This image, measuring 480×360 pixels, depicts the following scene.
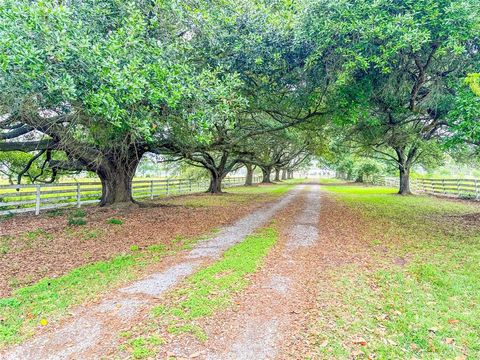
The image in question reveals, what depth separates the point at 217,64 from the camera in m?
8.13

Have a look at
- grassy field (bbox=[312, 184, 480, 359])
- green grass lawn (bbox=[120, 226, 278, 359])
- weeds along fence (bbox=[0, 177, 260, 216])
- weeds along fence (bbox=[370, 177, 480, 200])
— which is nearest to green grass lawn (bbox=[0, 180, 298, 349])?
green grass lawn (bbox=[120, 226, 278, 359])

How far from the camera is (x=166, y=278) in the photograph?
4719 mm

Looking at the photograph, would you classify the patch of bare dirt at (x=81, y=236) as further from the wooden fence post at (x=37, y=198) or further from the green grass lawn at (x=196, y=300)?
the green grass lawn at (x=196, y=300)

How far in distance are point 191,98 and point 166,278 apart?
147 inches

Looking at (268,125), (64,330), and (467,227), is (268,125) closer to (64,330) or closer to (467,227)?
(467,227)

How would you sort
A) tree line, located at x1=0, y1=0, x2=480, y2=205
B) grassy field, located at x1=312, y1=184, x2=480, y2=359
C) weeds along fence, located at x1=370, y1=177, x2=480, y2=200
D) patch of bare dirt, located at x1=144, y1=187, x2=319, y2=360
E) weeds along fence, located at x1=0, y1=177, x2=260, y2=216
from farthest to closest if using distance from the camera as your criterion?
weeds along fence, located at x1=370, y1=177, x2=480, y2=200 → weeds along fence, located at x1=0, y1=177, x2=260, y2=216 → tree line, located at x1=0, y1=0, x2=480, y2=205 → grassy field, located at x1=312, y1=184, x2=480, y2=359 → patch of bare dirt, located at x1=144, y1=187, x2=319, y2=360

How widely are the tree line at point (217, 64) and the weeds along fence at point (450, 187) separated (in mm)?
9408

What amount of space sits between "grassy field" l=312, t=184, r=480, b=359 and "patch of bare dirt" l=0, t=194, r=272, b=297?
14.4ft

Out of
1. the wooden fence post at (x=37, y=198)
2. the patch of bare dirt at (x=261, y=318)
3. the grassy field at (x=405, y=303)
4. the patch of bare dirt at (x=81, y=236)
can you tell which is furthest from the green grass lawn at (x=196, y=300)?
the wooden fence post at (x=37, y=198)

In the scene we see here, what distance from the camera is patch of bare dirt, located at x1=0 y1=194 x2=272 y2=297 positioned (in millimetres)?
5438

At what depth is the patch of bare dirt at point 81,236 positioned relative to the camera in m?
5.44

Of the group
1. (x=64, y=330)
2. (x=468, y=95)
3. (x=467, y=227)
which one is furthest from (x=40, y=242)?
(x=467, y=227)

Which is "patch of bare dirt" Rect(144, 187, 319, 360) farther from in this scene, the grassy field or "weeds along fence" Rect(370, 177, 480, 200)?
"weeds along fence" Rect(370, 177, 480, 200)

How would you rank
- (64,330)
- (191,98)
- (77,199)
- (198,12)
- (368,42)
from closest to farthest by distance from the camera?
(64,330) < (191,98) < (368,42) < (198,12) < (77,199)
